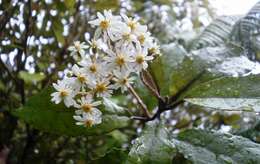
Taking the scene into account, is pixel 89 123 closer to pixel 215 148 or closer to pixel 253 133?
pixel 215 148

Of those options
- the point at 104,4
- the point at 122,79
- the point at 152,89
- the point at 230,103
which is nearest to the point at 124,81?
the point at 122,79

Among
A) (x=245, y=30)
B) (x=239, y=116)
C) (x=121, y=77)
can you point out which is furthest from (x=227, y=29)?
(x=121, y=77)

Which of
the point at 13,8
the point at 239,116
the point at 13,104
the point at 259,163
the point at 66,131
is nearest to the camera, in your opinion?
the point at 259,163

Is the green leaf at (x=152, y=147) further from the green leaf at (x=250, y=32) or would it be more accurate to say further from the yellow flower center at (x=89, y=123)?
the green leaf at (x=250, y=32)

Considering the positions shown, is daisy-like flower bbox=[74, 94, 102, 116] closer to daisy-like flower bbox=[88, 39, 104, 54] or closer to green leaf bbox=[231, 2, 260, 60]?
daisy-like flower bbox=[88, 39, 104, 54]

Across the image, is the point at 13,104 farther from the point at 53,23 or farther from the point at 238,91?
the point at 238,91
